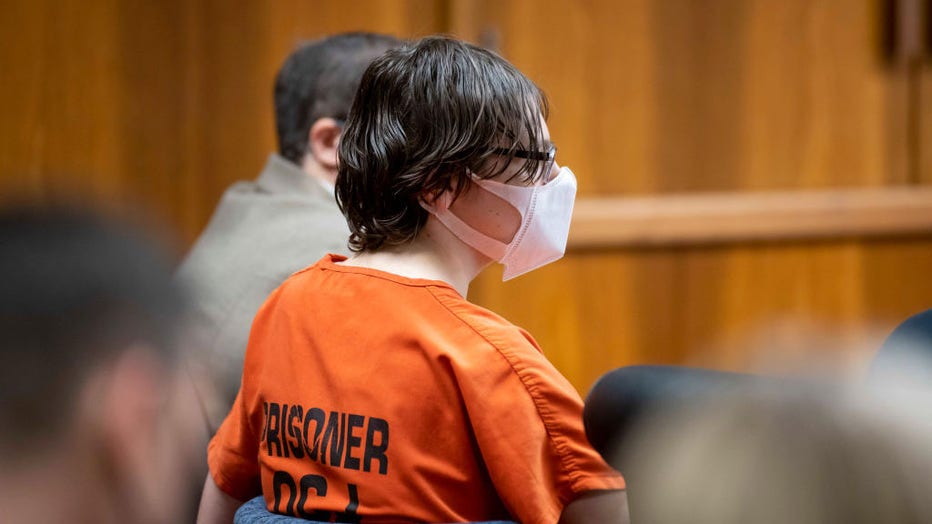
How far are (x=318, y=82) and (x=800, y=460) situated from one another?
1183 mm

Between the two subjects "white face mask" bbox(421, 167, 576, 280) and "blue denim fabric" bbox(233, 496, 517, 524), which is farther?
"white face mask" bbox(421, 167, 576, 280)

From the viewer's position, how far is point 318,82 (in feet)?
5.70

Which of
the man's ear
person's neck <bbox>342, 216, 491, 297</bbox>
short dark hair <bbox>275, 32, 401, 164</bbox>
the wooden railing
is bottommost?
the wooden railing

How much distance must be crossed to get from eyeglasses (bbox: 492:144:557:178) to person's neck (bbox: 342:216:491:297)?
100 mm

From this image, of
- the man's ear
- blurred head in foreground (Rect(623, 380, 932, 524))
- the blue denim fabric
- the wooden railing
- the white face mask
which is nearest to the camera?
blurred head in foreground (Rect(623, 380, 932, 524))

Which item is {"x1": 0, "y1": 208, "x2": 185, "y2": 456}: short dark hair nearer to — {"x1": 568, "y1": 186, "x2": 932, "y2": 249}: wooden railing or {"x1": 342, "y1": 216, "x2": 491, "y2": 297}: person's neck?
{"x1": 342, "y1": 216, "x2": 491, "y2": 297}: person's neck

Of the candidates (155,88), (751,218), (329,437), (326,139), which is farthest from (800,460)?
(155,88)

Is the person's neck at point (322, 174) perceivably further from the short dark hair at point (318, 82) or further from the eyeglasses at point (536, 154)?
the eyeglasses at point (536, 154)

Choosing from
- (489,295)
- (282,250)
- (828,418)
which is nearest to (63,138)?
(489,295)

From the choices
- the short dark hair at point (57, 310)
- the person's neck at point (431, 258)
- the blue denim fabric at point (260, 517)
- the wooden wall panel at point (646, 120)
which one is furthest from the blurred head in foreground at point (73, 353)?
the wooden wall panel at point (646, 120)

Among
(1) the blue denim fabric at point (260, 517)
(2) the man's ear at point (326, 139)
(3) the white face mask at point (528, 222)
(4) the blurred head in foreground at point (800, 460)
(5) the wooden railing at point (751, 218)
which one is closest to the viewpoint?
(4) the blurred head in foreground at point (800, 460)

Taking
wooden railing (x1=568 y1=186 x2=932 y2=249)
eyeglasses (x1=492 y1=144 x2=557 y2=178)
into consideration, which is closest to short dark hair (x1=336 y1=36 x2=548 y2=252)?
eyeglasses (x1=492 y1=144 x2=557 y2=178)

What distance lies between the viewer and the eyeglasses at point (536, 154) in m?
1.08

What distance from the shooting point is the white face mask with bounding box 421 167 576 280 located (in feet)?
3.62
